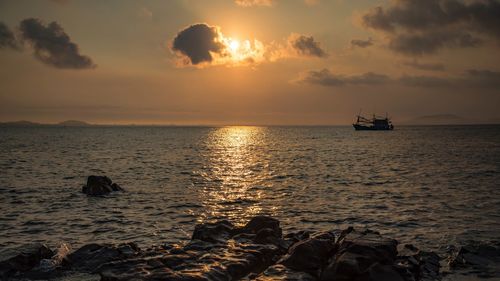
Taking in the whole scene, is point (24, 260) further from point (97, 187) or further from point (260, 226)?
point (97, 187)

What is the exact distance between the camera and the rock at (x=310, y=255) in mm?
14625

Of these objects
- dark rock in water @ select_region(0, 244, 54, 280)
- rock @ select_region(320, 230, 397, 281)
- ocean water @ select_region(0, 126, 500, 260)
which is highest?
rock @ select_region(320, 230, 397, 281)

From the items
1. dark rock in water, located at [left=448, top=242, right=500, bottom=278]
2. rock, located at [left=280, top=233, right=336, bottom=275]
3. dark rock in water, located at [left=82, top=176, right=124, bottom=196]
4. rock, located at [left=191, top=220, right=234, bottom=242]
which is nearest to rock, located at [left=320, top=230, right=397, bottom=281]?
rock, located at [left=280, top=233, right=336, bottom=275]

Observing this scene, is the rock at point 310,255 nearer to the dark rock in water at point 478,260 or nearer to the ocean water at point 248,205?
the dark rock in water at point 478,260

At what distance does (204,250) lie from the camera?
634 inches

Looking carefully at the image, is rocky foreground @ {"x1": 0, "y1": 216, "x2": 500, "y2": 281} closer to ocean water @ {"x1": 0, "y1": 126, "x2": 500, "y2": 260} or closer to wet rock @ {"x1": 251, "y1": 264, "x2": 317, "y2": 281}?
wet rock @ {"x1": 251, "y1": 264, "x2": 317, "y2": 281}

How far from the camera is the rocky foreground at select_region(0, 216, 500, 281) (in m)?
13.2

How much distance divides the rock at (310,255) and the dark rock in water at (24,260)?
10749 millimetres

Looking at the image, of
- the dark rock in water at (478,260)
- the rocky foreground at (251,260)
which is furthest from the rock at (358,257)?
the dark rock in water at (478,260)

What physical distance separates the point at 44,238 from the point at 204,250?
1157cm

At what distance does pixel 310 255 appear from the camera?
1507cm

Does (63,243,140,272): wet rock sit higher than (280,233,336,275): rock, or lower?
lower

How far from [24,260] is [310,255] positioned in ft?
39.8

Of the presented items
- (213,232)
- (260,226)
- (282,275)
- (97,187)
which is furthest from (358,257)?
(97,187)
